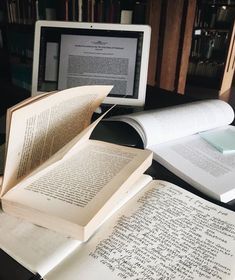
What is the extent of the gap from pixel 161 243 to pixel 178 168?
7.4 inches

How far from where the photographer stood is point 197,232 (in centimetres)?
36

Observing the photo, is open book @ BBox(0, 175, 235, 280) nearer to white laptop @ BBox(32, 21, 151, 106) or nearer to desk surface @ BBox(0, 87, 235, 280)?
desk surface @ BBox(0, 87, 235, 280)

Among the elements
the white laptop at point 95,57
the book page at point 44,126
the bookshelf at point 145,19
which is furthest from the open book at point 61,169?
the bookshelf at point 145,19

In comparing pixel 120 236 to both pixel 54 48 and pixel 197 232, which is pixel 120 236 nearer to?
pixel 197 232

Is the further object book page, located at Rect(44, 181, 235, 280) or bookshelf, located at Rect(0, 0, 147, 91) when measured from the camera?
bookshelf, located at Rect(0, 0, 147, 91)

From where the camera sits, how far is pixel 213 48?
11.2ft

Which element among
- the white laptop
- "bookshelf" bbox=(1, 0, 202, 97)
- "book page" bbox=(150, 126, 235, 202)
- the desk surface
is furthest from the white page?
"bookshelf" bbox=(1, 0, 202, 97)

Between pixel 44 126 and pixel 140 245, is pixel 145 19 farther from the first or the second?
pixel 140 245

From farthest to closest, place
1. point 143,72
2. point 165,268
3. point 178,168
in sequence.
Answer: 1. point 143,72
2. point 178,168
3. point 165,268

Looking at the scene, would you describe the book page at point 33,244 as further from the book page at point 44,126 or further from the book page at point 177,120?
the book page at point 177,120

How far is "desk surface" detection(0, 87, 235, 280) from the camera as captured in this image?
0.30m

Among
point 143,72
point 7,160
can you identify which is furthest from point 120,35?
point 7,160

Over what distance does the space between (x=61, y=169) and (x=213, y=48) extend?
3442mm

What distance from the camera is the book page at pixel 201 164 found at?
0.45 m
